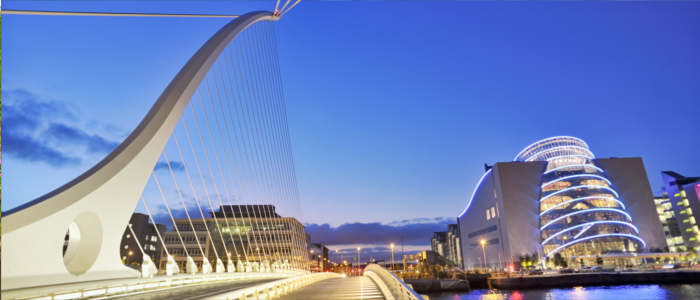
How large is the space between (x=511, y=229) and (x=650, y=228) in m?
28.3

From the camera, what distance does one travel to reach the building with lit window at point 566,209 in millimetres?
71500

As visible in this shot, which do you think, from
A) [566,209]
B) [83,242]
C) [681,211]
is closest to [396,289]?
[83,242]

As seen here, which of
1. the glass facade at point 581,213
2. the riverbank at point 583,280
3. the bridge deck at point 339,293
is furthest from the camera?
the glass facade at point 581,213

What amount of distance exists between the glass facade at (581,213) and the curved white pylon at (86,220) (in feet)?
258

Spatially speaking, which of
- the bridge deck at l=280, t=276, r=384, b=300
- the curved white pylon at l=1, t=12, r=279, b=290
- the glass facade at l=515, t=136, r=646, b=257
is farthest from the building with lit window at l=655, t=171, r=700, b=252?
the curved white pylon at l=1, t=12, r=279, b=290

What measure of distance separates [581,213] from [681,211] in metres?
43.5

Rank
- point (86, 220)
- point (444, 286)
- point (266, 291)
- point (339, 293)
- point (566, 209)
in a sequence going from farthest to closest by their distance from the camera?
point (566, 209), point (444, 286), point (339, 293), point (266, 291), point (86, 220)

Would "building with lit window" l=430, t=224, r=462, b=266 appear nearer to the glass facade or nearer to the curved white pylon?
the glass facade

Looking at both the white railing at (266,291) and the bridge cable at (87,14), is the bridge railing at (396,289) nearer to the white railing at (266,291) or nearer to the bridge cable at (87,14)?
the white railing at (266,291)

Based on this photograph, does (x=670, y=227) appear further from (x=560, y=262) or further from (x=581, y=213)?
(x=560, y=262)

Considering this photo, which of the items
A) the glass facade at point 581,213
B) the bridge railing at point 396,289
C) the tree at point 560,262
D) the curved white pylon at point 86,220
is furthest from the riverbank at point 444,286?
the curved white pylon at point 86,220

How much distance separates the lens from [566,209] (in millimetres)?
74625

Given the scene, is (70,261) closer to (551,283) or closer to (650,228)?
(551,283)

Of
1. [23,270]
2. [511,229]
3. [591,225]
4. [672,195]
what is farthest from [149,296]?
[672,195]
